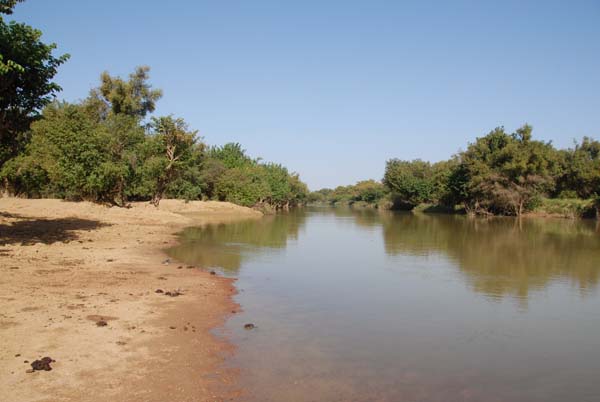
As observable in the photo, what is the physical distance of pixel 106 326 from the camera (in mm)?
9266

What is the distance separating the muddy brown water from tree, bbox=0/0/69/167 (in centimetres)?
827

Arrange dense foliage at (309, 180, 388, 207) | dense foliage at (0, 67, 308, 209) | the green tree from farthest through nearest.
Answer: dense foliage at (309, 180, 388, 207) < the green tree < dense foliage at (0, 67, 308, 209)

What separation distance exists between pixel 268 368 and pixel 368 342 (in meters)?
2.63

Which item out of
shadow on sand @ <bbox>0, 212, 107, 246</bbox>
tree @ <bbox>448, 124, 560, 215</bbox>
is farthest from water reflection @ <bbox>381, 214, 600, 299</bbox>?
tree @ <bbox>448, 124, 560, 215</bbox>

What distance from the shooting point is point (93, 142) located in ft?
113

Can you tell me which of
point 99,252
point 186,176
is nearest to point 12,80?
point 99,252

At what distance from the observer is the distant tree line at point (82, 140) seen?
17.0 m

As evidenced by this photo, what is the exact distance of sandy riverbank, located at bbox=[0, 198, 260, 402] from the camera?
22.6 feet

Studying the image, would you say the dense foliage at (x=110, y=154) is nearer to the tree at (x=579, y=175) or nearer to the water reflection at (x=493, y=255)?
the water reflection at (x=493, y=255)

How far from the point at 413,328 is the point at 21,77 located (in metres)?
15.8

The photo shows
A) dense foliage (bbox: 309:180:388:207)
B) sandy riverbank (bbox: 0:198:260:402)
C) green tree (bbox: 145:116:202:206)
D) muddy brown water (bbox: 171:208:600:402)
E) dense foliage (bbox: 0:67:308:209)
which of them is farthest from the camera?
dense foliage (bbox: 309:180:388:207)

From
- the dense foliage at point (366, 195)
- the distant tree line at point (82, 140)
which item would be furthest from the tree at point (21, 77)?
the dense foliage at point (366, 195)

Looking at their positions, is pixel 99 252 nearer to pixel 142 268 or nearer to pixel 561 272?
pixel 142 268

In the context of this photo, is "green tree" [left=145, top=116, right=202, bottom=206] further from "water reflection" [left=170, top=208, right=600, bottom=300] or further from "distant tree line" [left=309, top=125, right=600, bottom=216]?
"distant tree line" [left=309, top=125, right=600, bottom=216]
